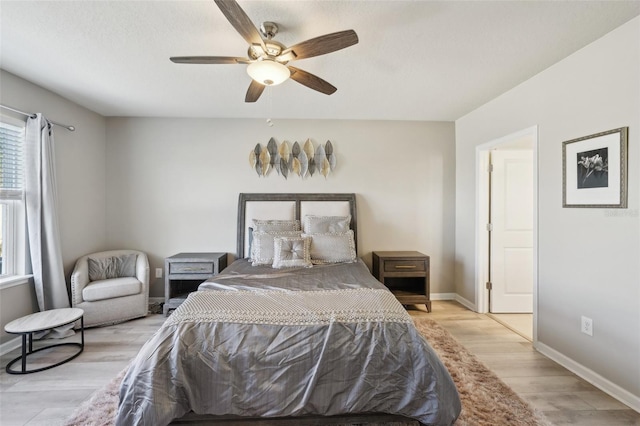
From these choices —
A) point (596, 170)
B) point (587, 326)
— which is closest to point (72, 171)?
point (596, 170)

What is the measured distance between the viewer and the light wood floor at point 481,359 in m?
1.75

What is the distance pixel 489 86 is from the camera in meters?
2.74

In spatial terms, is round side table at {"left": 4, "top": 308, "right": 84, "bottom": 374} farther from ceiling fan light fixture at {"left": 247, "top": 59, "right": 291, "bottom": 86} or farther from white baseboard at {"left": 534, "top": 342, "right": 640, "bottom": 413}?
white baseboard at {"left": 534, "top": 342, "right": 640, "bottom": 413}

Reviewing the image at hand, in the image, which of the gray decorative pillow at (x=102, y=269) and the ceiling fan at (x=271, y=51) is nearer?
the ceiling fan at (x=271, y=51)

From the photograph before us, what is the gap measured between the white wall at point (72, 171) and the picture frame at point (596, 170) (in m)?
4.93

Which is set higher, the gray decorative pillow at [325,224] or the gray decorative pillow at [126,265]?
the gray decorative pillow at [325,224]

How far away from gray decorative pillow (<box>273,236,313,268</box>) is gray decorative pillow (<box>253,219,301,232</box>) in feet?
1.16

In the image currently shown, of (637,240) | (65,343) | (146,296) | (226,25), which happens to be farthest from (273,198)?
(637,240)

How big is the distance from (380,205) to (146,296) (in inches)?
125

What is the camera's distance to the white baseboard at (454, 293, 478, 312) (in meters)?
3.45

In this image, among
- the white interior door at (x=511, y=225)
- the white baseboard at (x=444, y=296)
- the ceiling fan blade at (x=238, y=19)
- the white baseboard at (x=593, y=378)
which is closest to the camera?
the ceiling fan blade at (x=238, y=19)

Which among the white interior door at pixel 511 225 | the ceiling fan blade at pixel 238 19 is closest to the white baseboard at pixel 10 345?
the ceiling fan blade at pixel 238 19

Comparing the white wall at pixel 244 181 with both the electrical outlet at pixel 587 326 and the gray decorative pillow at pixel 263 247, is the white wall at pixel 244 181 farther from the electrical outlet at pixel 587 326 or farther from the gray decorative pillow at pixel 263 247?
the electrical outlet at pixel 587 326

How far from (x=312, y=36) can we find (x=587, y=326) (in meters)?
3.01
